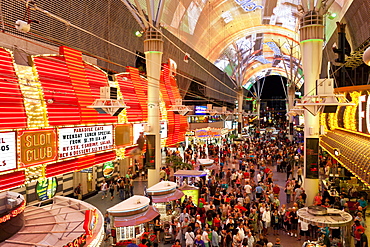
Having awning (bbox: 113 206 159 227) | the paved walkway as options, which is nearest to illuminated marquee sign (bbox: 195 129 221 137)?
the paved walkway

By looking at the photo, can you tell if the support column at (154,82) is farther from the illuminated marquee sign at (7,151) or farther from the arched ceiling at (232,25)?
the illuminated marquee sign at (7,151)

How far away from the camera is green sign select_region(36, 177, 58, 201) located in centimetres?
1343

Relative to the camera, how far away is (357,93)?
493 inches

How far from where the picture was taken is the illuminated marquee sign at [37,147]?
794 cm

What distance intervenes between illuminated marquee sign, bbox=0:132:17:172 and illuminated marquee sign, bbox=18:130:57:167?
20 cm

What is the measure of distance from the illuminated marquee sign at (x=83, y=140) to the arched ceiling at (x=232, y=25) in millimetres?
10653

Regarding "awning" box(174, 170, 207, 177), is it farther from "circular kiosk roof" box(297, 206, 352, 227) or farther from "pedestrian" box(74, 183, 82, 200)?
"circular kiosk roof" box(297, 206, 352, 227)

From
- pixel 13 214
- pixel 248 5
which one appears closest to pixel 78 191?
pixel 13 214

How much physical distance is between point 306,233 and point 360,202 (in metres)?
2.88

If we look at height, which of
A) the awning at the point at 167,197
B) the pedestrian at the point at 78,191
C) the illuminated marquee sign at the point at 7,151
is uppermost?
the illuminated marquee sign at the point at 7,151

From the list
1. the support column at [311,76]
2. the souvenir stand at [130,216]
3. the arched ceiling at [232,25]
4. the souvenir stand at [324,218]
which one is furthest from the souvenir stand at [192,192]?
the arched ceiling at [232,25]

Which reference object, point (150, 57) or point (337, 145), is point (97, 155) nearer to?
point (150, 57)

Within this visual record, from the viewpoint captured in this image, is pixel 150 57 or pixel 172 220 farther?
pixel 150 57

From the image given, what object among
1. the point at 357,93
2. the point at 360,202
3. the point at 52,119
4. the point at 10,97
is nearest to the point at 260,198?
the point at 360,202
